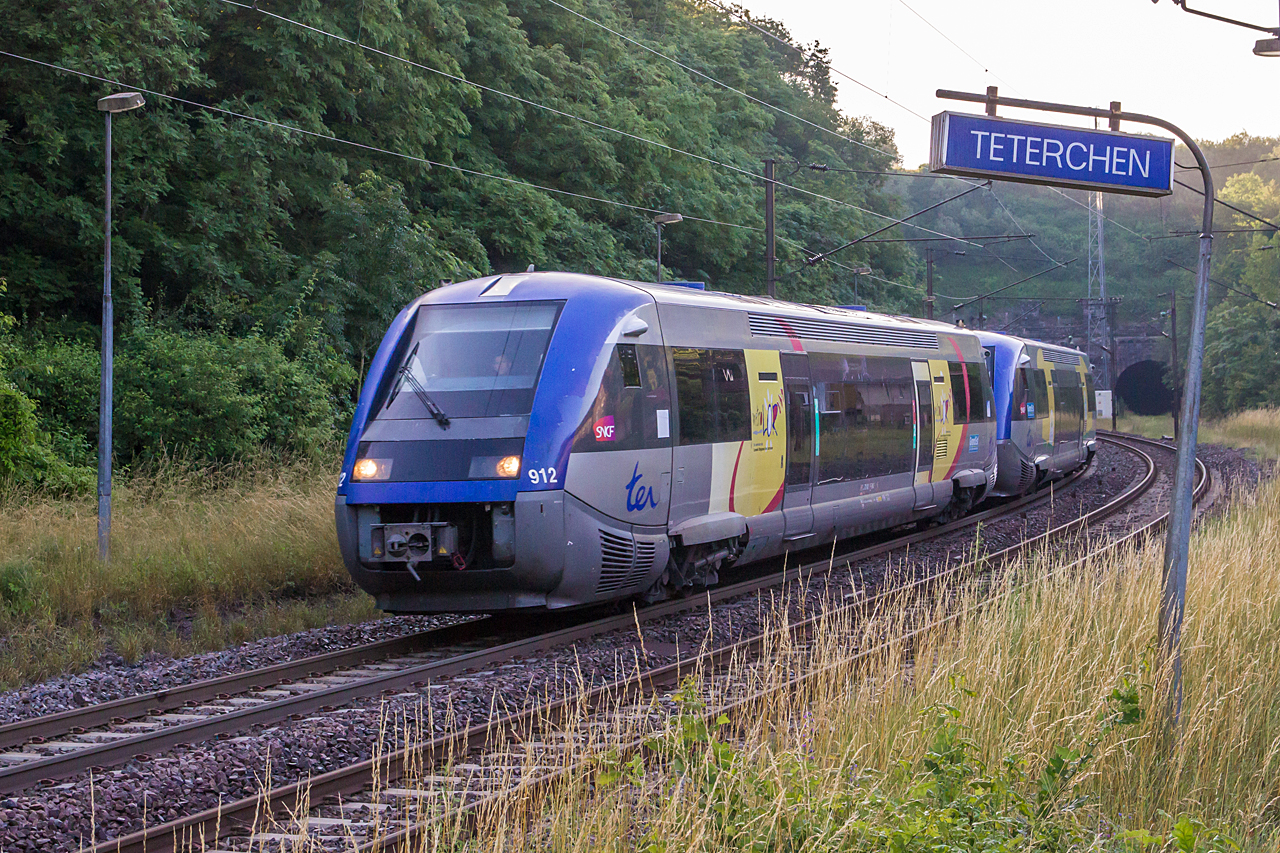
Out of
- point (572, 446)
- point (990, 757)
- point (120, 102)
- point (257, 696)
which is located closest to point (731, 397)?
point (572, 446)

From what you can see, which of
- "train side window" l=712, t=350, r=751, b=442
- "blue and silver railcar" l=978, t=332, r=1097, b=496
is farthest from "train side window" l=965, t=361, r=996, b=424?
"train side window" l=712, t=350, r=751, b=442

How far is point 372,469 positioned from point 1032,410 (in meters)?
16.8

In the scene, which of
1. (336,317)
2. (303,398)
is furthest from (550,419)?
(336,317)

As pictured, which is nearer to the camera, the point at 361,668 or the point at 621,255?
the point at 361,668

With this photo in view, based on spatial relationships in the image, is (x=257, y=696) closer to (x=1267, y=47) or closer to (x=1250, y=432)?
(x=1267, y=47)

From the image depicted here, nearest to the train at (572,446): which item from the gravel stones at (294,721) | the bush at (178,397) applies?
the gravel stones at (294,721)

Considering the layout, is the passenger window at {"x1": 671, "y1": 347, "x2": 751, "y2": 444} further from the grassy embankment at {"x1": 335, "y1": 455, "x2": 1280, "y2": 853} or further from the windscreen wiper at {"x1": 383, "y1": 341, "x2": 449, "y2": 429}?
the grassy embankment at {"x1": 335, "y1": 455, "x2": 1280, "y2": 853}

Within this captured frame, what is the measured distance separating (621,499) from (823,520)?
437 centimetres

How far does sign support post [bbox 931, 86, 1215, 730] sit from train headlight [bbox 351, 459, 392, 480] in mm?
5155

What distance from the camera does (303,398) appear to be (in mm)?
21094

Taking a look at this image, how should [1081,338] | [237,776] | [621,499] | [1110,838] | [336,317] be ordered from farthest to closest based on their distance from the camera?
[1081,338], [336,317], [621,499], [237,776], [1110,838]

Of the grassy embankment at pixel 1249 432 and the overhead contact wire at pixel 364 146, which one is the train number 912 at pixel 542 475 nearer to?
the overhead contact wire at pixel 364 146

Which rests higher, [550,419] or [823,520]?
[550,419]

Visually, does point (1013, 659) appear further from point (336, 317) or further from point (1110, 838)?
point (336, 317)
